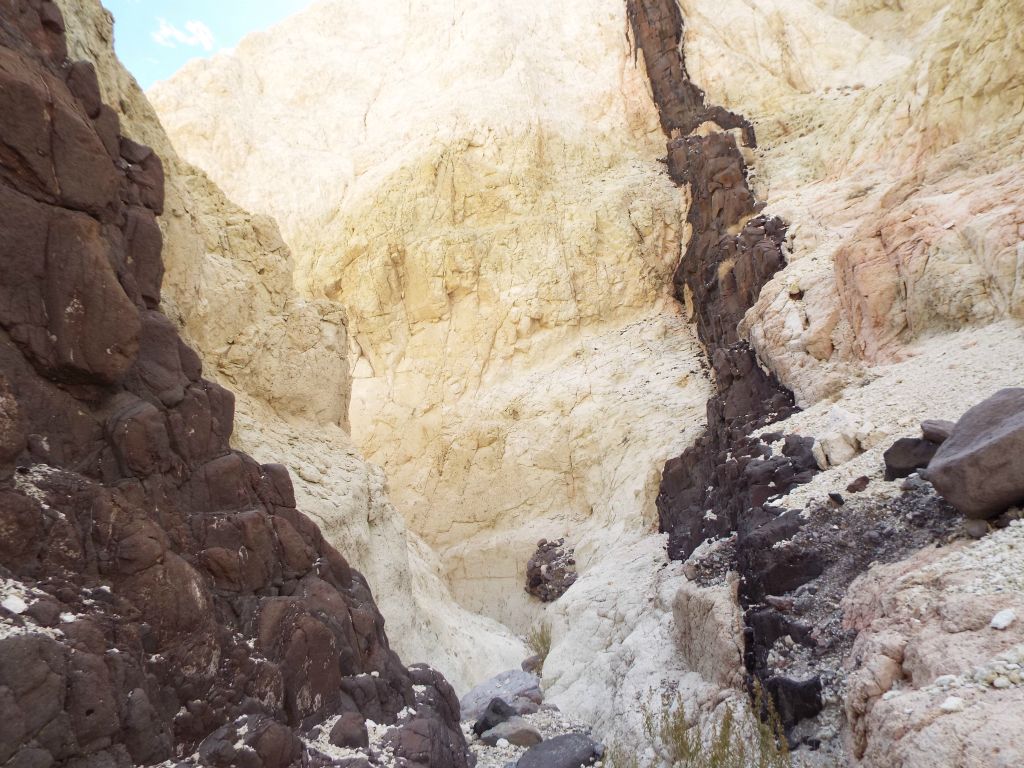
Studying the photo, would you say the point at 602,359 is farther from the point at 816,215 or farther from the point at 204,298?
the point at 204,298

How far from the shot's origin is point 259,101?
34.1m

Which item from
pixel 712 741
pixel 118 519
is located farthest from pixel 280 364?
pixel 712 741

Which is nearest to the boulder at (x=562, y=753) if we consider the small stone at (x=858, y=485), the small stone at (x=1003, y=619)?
the small stone at (x=858, y=485)

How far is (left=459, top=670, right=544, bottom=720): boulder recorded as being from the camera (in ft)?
39.5

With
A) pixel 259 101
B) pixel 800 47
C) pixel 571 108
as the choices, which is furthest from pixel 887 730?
pixel 259 101

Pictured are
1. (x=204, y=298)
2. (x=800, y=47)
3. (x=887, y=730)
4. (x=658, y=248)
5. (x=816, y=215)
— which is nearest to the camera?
(x=887, y=730)

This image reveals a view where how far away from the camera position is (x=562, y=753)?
9211mm

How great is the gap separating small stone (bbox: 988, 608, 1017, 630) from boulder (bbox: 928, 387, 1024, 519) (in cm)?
154

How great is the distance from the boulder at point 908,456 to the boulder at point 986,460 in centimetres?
150

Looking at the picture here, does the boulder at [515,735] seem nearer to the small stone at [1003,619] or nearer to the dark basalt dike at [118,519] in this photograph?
the dark basalt dike at [118,519]

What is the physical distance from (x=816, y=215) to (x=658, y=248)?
29.5ft

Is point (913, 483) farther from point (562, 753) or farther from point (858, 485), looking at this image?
point (562, 753)

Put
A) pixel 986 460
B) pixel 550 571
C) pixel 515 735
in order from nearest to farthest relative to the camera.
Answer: pixel 986 460 < pixel 515 735 < pixel 550 571

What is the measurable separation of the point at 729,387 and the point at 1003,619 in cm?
1199
